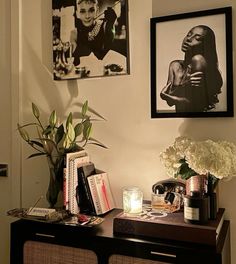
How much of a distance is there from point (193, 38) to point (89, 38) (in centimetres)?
58

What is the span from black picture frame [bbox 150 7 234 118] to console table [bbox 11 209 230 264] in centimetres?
56

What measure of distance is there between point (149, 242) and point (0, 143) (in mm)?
1212

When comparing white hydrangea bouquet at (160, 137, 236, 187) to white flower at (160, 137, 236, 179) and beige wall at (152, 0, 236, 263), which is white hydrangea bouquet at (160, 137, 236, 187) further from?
beige wall at (152, 0, 236, 263)

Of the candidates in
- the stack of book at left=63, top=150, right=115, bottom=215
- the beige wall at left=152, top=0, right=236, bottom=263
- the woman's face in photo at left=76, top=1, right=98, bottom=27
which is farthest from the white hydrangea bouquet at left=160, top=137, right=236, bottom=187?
the woman's face in photo at left=76, top=1, right=98, bottom=27

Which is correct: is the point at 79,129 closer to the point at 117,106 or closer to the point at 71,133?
the point at 71,133

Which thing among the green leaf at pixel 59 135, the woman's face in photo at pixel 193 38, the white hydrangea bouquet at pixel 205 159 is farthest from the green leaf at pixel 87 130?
the woman's face in photo at pixel 193 38

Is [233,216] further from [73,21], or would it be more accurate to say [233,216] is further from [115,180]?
[73,21]

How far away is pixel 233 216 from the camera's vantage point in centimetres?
148

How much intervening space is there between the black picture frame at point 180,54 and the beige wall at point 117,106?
0.04 metres

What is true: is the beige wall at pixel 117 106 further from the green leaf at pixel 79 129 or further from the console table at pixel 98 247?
the console table at pixel 98 247

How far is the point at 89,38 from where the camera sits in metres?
1.74

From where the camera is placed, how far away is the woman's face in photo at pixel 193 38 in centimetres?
151

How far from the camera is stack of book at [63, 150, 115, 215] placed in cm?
156

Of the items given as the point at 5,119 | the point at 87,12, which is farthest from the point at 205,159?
the point at 5,119
